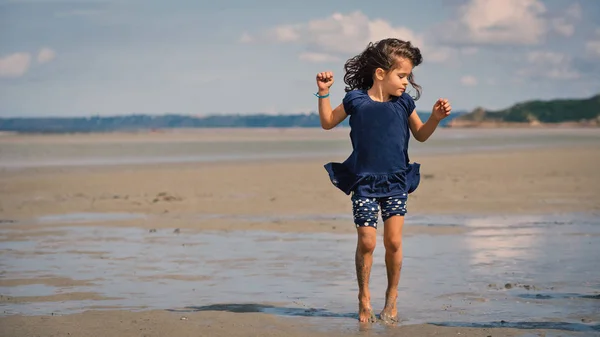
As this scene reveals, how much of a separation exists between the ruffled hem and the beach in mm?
792

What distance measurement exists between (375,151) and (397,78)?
48 cm

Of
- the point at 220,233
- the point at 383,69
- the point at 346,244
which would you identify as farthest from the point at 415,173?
the point at 220,233

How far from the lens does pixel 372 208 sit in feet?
21.1

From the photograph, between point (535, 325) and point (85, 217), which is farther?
point (85, 217)

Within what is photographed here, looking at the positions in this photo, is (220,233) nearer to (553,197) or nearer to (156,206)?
(156,206)

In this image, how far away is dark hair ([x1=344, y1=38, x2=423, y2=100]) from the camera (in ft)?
21.5

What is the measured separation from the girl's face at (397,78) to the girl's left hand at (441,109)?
23 cm

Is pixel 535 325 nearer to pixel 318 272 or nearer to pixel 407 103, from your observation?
pixel 407 103

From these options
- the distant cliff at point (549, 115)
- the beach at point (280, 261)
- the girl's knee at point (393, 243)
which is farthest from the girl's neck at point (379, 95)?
the distant cliff at point (549, 115)

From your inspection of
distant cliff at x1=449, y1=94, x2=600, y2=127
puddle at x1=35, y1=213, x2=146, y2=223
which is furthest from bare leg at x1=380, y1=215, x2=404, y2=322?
distant cliff at x1=449, y1=94, x2=600, y2=127

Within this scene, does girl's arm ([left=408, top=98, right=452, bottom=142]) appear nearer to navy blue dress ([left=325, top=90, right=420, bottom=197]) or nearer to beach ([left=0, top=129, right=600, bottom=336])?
navy blue dress ([left=325, top=90, right=420, bottom=197])

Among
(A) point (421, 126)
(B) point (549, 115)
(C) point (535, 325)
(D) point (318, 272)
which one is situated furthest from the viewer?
(B) point (549, 115)

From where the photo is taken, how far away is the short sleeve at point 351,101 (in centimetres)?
655

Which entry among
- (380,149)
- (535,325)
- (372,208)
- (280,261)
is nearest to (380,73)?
(380,149)
